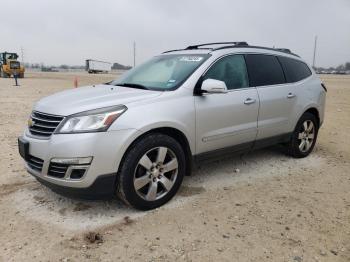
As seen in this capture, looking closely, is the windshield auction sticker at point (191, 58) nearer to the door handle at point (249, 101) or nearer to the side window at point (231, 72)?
the side window at point (231, 72)

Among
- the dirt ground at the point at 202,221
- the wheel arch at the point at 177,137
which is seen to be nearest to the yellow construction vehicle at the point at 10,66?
the dirt ground at the point at 202,221

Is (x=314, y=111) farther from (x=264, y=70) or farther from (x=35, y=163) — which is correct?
(x=35, y=163)

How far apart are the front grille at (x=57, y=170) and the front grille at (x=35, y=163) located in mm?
141

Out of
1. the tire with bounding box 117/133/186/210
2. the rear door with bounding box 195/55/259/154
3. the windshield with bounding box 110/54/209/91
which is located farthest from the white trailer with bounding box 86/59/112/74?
the tire with bounding box 117/133/186/210

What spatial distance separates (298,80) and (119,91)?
9.83ft

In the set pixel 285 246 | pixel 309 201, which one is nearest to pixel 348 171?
pixel 309 201

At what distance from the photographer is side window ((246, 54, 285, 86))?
15.5 feet

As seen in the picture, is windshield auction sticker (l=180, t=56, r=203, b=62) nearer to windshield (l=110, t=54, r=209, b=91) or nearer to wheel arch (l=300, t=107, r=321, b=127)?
windshield (l=110, t=54, r=209, b=91)

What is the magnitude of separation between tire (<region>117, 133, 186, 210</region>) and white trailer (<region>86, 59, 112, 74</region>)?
215ft

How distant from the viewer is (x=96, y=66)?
6794 centimetres

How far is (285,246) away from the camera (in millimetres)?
3072

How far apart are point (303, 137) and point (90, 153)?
3807 mm

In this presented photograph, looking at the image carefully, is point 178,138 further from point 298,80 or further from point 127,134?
point 298,80

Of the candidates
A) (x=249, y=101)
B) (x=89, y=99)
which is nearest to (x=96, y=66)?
(x=249, y=101)
